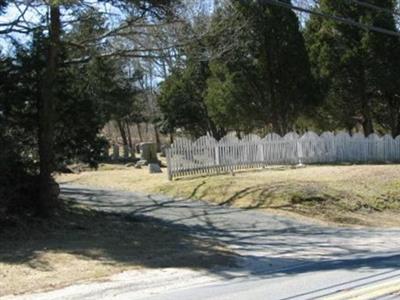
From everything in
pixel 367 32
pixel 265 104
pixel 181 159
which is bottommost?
pixel 181 159

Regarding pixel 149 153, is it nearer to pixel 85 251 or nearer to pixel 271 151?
pixel 271 151

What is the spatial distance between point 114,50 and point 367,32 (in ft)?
67.0

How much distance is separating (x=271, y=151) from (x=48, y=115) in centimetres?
1377

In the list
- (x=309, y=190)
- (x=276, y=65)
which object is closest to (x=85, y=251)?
(x=309, y=190)

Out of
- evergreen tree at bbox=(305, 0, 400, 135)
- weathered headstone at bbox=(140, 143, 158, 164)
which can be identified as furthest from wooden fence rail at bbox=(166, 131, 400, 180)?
weathered headstone at bbox=(140, 143, 158, 164)

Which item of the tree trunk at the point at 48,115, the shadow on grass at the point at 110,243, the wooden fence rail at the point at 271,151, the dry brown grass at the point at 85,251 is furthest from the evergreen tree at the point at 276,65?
the dry brown grass at the point at 85,251

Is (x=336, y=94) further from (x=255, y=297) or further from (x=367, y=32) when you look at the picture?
(x=255, y=297)

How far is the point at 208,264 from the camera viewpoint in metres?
10.9

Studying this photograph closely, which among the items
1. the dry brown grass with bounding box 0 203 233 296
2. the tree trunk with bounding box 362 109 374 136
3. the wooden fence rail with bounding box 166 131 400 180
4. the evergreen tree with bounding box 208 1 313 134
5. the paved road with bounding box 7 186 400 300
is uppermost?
the evergreen tree with bounding box 208 1 313 134

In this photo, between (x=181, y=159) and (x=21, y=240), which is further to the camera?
(x=181, y=159)

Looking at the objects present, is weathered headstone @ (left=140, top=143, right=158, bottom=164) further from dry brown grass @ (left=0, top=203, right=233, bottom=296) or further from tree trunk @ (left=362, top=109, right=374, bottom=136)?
dry brown grass @ (left=0, top=203, right=233, bottom=296)

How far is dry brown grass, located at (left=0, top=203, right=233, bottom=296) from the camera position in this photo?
980 centimetres

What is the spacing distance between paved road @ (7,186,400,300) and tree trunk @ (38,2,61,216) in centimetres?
278

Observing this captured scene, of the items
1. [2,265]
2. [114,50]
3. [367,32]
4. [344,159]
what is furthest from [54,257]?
[367,32]
